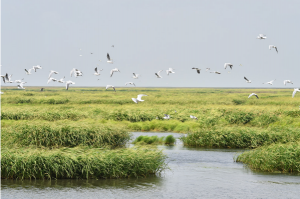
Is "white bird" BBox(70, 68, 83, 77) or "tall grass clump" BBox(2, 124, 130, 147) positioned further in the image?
"white bird" BBox(70, 68, 83, 77)

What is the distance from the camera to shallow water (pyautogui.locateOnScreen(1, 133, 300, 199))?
16.7 metres

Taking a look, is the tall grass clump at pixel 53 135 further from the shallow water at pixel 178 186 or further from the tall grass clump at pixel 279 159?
the tall grass clump at pixel 279 159

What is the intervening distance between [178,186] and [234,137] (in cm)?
1168

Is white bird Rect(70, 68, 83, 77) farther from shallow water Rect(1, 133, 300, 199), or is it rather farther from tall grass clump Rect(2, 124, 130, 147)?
shallow water Rect(1, 133, 300, 199)

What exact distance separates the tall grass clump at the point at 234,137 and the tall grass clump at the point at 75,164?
1040 cm

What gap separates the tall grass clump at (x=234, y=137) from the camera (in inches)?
1113

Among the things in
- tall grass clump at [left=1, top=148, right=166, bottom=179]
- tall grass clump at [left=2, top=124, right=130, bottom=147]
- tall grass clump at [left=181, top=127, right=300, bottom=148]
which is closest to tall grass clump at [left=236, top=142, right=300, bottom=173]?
tall grass clump at [left=1, top=148, right=166, bottom=179]

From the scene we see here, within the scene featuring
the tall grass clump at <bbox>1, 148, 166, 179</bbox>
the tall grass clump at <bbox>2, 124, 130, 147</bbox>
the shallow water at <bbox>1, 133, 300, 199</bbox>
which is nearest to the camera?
the shallow water at <bbox>1, 133, 300, 199</bbox>

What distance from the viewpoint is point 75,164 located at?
59.9 ft

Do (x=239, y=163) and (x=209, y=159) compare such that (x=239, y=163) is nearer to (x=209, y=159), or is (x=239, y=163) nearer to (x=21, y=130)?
(x=209, y=159)

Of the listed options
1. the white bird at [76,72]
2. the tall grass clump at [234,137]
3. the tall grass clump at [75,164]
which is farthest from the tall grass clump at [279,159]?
the white bird at [76,72]

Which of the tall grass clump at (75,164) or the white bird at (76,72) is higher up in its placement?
the white bird at (76,72)

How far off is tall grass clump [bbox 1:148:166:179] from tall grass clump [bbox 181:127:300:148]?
10397 millimetres

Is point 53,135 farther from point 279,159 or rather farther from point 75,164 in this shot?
point 279,159
